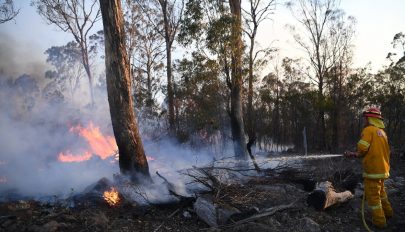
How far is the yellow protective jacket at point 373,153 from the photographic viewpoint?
620 cm

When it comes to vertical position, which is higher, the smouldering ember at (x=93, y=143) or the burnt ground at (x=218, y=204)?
the smouldering ember at (x=93, y=143)

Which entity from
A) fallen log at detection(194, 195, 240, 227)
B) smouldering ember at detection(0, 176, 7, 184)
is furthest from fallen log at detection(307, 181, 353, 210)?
smouldering ember at detection(0, 176, 7, 184)

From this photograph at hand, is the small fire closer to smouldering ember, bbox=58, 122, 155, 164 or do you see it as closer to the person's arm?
the person's arm

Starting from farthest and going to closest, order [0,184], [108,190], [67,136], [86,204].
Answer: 1. [67,136]
2. [0,184]
3. [108,190]
4. [86,204]

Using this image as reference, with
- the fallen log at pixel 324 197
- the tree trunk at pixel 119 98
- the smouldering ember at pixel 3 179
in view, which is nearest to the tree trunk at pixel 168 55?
the smouldering ember at pixel 3 179

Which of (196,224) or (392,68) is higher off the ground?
(392,68)

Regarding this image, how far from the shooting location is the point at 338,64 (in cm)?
3362

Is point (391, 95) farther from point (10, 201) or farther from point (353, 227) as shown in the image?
point (10, 201)

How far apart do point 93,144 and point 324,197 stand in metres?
11.3

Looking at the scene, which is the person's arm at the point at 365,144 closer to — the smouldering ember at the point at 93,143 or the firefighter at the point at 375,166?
the firefighter at the point at 375,166

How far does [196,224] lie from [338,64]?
102ft

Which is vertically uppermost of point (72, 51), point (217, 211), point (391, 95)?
point (72, 51)

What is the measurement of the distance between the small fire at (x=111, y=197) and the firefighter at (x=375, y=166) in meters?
4.69

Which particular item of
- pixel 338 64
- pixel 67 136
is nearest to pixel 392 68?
pixel 338 64
